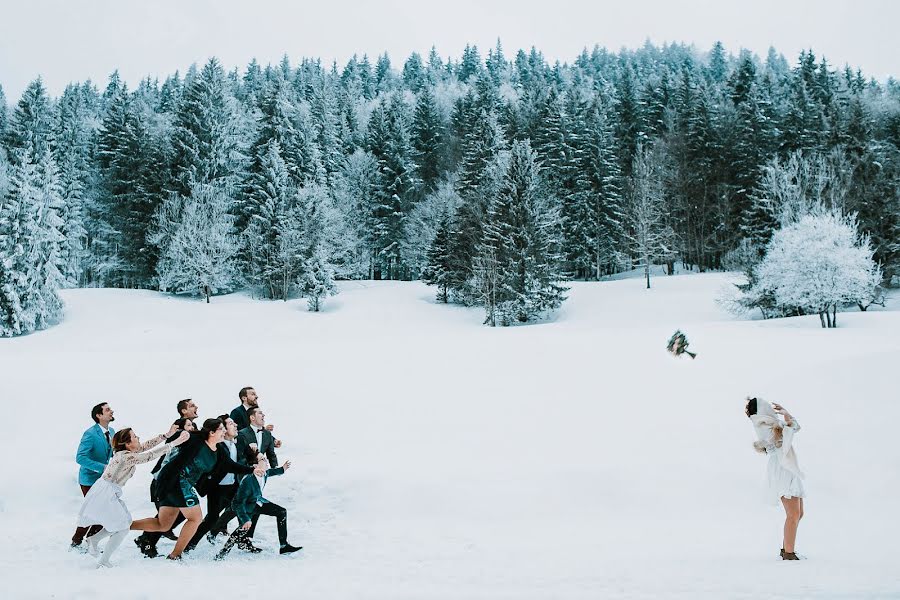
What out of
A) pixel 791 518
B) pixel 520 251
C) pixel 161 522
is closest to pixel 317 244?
pixel 520 251

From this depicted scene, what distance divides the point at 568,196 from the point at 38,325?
3816 centimetres

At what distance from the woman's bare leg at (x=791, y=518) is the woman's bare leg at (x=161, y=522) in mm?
6832

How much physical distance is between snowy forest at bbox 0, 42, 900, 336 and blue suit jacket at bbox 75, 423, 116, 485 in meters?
28.3

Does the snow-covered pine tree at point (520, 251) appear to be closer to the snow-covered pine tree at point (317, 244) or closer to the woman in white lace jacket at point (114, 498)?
the snow-covered pine tree at point (317, 244)

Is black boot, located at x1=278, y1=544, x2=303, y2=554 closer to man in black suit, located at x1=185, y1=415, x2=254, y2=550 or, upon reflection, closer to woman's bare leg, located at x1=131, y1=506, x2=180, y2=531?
man in black suit, located at x1=185, y1=415, x2=254, y2=550

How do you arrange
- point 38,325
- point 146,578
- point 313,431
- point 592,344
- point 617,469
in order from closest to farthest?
point 146,578 → point 617,469 → point 313,431 → point 592,344 → point 38,325

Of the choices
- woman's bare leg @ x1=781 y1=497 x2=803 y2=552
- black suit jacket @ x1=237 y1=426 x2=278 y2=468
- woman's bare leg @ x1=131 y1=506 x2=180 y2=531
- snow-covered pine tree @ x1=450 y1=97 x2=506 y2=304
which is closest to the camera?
woman's bare leg @ x1=781 y1=497 x2=803 y2=552

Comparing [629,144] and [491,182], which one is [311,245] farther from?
[629,144]

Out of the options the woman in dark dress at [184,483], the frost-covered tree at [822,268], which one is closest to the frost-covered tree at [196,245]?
the frost-covered tree at [822,268]

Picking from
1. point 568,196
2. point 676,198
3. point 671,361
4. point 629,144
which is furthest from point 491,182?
point 671,361

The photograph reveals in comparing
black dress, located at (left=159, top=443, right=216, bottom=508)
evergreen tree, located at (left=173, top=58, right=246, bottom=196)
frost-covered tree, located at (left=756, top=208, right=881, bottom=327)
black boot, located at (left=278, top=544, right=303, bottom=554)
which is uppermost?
evergreen tree, located at (left=173, top=58, right=246, bottom=196)

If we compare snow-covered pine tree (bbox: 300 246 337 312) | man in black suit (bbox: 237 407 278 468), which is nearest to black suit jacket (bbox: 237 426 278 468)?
man in black suit (bbox: 237 407 278 468)

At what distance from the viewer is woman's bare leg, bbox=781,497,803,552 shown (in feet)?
22.3

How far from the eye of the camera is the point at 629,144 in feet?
215
